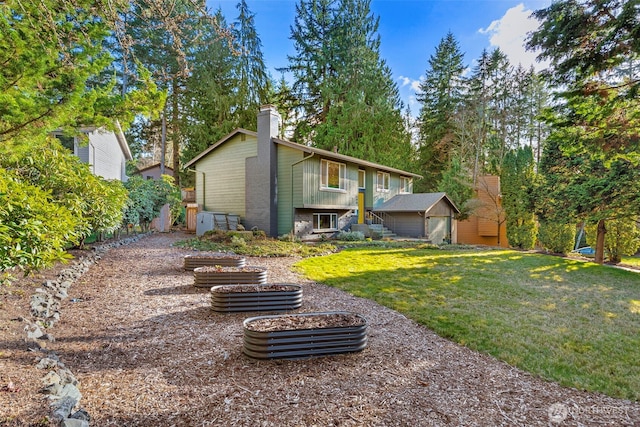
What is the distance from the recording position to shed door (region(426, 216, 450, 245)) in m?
20.5

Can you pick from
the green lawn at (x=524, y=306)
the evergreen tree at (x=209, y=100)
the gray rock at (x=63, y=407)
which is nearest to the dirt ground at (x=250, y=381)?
the gray rock at (x=63, y=407)

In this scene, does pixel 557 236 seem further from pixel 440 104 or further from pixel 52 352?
pixel 52 352

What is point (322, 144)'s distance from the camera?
27.6 meters

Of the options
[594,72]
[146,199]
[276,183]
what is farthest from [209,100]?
[594,72]

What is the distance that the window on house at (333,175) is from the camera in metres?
17.3

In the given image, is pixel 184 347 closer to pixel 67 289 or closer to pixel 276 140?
pixel 67 289

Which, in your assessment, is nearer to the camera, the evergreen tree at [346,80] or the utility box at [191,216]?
the utility box at [191,216]

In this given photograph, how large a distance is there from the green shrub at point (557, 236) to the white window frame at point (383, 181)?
931 centimetres

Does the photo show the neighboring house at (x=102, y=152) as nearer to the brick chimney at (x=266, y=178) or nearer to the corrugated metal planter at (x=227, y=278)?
the brick chimney at (x=266, y=178)

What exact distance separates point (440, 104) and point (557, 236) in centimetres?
1823

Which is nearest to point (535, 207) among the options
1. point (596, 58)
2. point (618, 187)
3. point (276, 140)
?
point (618, 187)

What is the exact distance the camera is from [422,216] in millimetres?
20156

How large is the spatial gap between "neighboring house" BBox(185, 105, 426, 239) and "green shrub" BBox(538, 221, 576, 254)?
10.5 meters

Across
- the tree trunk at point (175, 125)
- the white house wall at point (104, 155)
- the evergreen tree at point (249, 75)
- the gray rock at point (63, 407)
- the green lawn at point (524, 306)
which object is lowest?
the green lawn at point (524, 306)
